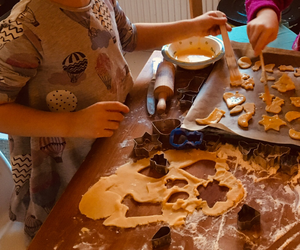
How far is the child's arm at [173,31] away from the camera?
1047 millimetres

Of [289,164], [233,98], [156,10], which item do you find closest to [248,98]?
[233,98]

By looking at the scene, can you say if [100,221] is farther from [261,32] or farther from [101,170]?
[261,32]

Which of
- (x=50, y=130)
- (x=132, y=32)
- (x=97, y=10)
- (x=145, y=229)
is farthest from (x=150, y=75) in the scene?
(x=145, y=229)

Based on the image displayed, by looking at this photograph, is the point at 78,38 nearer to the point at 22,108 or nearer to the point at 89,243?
the point at 22,108

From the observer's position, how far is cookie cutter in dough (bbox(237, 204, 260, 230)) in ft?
1.89

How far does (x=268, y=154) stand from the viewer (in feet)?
2.38

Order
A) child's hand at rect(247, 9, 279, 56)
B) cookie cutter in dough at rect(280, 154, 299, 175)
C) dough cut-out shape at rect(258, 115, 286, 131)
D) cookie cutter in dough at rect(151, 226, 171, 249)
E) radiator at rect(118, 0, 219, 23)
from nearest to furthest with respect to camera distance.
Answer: cookie cutter in dough at rect(151, 226, 171, 249) < cookie cutter in dough at rect(280, 154, 299, 175) < dough cut-out shape at rect(258, 115, 286, 131) < child's hand at rect(247, 9, 279, 56) < radiator at rect(118, 0, 219, 23)

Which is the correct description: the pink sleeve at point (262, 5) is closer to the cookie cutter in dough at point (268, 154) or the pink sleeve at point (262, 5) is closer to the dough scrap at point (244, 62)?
the dough scrap at point (244, 62)

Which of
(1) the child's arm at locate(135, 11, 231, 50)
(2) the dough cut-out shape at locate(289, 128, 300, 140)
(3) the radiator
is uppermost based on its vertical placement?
(1) the child's arm at locate(135, 11, 231, 50)

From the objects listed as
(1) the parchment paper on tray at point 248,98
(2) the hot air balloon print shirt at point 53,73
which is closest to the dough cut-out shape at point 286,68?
(1) the parchment paper on tray at point 248,98

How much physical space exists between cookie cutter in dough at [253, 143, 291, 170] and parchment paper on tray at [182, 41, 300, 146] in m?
0.03

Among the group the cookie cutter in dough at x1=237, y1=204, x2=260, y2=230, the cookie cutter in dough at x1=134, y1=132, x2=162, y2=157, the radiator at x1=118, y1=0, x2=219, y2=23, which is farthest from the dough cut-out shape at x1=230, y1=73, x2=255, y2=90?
the radiator at x1=118, y1=0, x2=219, y2=23

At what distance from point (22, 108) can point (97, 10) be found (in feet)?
1.03

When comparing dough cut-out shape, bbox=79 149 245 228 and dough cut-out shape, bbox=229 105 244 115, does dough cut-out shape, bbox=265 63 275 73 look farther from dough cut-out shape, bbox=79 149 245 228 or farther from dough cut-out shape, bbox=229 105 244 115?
dough cut-out shape, bbox=79 149 245 228
